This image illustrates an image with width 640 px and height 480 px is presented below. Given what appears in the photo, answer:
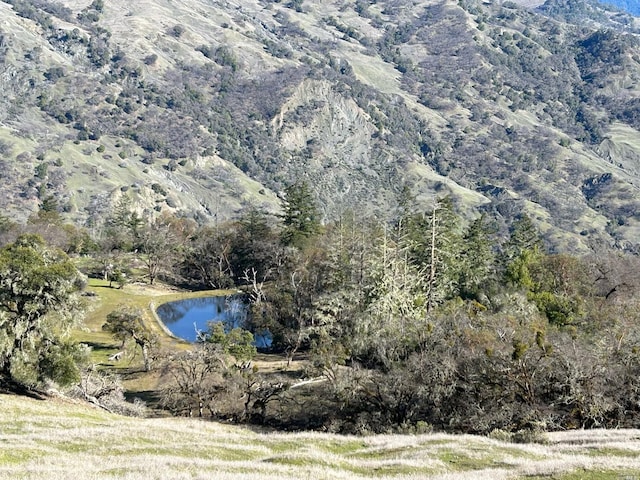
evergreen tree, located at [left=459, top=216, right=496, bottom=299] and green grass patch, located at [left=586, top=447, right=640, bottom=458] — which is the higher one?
green grass patch, located at [left=586, top=447, right=640, bottom=458]

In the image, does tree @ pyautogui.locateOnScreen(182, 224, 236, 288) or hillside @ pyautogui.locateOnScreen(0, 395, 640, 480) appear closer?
hillside @ pyautogui.locateOnScreen(0, 395, 640, 480)

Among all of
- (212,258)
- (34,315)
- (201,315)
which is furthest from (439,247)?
(212,258)

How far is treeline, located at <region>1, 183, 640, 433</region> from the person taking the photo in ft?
121

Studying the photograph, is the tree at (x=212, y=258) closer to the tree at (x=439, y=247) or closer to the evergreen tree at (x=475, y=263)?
the tree at (x=439, y=247)

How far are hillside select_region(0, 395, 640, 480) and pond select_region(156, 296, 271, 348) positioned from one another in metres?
47.0

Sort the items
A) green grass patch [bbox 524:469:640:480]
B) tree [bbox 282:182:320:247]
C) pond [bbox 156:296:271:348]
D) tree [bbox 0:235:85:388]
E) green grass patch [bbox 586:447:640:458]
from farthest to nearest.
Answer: tree [bbox 282:182:320:247] → pond [bbox 156:296:271:348] → tree [bbox 0:235:85:388] → green grass patch [bbox 586:447:640:458] → green grass patch [bbox 524:469:640:480]

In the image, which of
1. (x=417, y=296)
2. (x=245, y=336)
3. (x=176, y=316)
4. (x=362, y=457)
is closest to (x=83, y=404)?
(x=245, y=336)

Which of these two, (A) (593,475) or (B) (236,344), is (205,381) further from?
(A) (593,475)

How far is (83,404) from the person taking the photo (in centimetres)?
4088

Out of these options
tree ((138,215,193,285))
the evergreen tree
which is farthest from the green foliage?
tree ((138,215,193,285))

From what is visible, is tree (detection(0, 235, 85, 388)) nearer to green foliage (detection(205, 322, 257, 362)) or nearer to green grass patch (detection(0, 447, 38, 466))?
green foliage (detection(205, 322, 257, 362))

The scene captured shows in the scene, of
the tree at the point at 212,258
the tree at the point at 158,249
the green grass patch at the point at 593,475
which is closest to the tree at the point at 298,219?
the tree at the point at 212,258

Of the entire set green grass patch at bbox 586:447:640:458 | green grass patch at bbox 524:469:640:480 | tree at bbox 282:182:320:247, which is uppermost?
green grass patch at bbox 524:469:640:480

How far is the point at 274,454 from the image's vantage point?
25734mm
